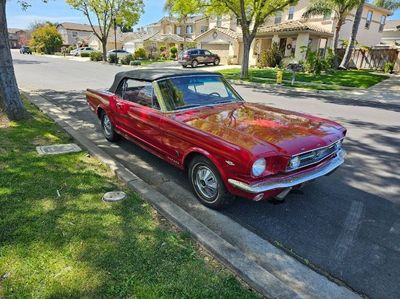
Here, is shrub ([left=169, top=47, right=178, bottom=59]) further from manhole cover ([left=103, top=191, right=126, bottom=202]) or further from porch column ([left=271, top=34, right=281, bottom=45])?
manhole cover ([left=103, top=191, right=126, bottom=202])

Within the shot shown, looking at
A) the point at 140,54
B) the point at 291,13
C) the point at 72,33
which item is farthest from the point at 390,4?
the point at 72,33

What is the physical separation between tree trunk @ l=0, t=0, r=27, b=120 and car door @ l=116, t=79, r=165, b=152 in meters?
2.87

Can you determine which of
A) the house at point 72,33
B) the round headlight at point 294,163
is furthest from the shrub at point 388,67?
the house at point 72,33

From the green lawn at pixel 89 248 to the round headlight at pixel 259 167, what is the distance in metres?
0.95

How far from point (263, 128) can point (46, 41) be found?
72673 mm

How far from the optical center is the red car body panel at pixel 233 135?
3.07 meters

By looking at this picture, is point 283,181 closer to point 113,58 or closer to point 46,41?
point 113,58

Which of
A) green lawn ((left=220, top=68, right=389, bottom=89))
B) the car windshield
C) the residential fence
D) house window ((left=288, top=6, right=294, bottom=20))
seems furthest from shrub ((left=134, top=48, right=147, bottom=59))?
the car windshield

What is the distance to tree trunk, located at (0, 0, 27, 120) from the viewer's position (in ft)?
20.0

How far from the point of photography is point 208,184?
12.0ft

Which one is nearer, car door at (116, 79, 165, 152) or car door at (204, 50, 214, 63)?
car door at (116, 79, 165, 152)

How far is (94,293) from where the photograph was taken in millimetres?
2326

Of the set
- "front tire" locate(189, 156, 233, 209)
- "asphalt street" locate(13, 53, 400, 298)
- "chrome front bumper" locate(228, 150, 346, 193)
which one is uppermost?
"chrome front bumper" locate(228, 150, 346, 193)

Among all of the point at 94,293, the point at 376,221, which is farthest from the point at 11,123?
the point at 376,221
